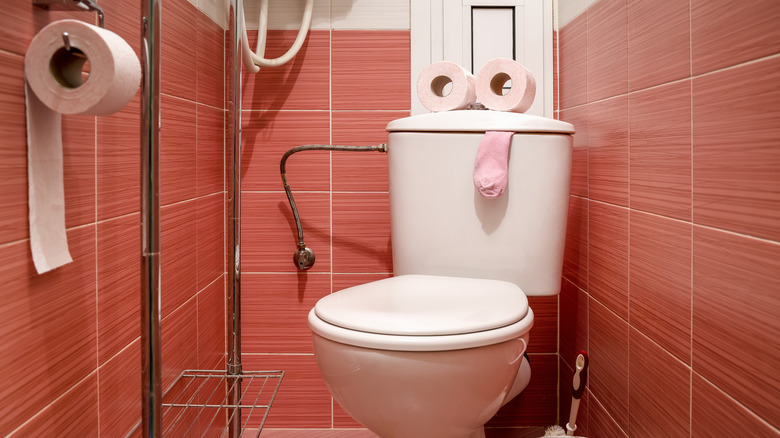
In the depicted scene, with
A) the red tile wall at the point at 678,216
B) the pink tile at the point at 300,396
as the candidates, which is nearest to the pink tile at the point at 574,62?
the red tile wall at the point at 678,216

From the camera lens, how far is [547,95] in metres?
1.73

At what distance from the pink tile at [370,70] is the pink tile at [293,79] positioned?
3cm

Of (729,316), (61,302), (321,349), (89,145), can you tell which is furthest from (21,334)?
(729,316)

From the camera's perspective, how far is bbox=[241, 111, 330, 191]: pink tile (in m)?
1.72

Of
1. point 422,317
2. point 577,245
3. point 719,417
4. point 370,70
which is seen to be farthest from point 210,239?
point 719,417

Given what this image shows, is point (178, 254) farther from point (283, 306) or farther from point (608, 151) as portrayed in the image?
point (608, 151)

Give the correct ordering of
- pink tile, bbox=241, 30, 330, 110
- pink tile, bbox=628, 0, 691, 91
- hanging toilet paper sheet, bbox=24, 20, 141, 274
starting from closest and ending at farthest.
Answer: hanging toilet paper sheet, bbox=24, 20, 141, 274
pink tile, bbox=628, 0, 691, 91
pink tile, bbox=241, 30, 330, 110

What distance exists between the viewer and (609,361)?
1.34 meters

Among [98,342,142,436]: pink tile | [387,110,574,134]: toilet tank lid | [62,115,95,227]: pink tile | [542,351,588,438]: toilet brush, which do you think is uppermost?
[387,110,574,134]: toilet tank lid

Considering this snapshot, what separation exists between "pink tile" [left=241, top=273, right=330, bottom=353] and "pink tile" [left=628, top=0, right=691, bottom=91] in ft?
3.39

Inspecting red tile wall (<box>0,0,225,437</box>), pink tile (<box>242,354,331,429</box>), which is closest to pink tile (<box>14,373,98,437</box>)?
red tile wall (<box>0,0,225,437</box>)

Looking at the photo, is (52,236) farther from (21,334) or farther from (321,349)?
(321,349)

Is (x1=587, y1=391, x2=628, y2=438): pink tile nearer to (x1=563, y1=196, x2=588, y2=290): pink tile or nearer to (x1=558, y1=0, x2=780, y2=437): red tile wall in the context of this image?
(x1=558, y1=0, x2=780, y2=437): red tile wall

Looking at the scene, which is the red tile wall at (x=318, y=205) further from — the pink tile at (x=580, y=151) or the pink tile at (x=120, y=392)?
the pink tile at (x=120, y=392)
